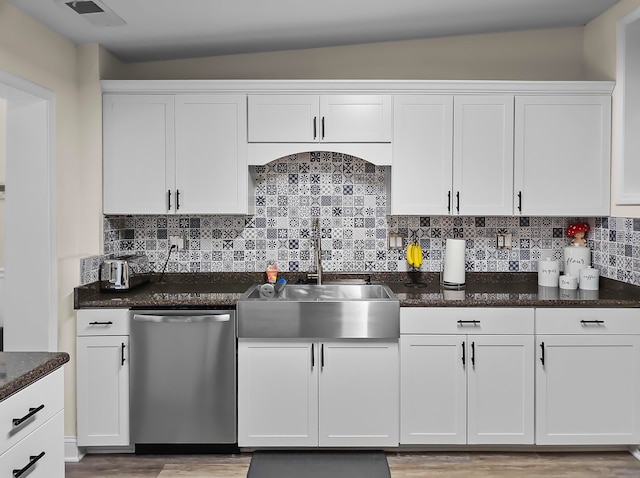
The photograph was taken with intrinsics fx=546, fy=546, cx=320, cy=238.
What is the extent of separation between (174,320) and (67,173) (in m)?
1.07

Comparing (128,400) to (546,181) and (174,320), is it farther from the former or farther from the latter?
(546,181)

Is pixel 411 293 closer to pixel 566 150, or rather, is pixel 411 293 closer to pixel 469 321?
pixel 469 321

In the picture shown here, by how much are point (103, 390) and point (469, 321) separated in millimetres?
2059

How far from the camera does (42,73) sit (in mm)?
2898

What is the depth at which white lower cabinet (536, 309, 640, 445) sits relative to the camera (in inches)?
117

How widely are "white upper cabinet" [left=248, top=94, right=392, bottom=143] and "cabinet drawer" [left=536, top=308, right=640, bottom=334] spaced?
1369mm

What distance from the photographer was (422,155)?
3.31 m

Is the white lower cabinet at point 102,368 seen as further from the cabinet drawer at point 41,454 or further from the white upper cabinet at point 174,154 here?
the cabinet drawer at point 41,454

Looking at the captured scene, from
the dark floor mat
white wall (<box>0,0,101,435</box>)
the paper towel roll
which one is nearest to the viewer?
white wall (<box>0,0,101,435</box>)

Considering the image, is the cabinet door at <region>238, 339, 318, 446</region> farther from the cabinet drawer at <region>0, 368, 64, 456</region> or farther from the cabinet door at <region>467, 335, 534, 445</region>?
the cabinet drawer at <region>0, 368, 64, 456</region>

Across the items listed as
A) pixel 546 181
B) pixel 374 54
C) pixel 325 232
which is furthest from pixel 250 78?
pixel 546 181

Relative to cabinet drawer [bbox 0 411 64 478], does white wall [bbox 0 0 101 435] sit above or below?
above

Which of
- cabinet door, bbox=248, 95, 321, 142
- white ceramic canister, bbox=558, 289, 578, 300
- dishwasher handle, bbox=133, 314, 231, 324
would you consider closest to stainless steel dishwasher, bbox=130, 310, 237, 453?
dishwasher handle, bbox=133, 314, 231, 324

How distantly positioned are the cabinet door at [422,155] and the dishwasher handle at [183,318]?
47.3 inches
